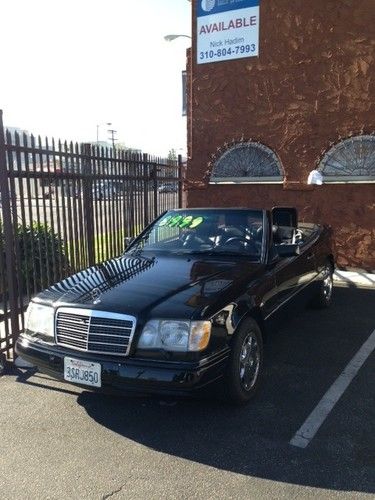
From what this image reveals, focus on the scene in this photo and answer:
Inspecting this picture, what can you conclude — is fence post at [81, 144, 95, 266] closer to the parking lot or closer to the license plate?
the parking lot

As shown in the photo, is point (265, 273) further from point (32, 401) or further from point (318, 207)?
point (318, 207)

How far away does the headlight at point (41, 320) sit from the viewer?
3537mm

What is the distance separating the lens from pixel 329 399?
12.2 ft

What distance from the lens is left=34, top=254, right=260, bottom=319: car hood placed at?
3.29 m

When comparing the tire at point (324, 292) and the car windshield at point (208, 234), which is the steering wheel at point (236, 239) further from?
the tire at point (324, 292)

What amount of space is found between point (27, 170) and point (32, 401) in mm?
2266

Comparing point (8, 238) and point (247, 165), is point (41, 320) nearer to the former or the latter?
point (8, 238)

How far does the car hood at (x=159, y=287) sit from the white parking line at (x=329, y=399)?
1.06m

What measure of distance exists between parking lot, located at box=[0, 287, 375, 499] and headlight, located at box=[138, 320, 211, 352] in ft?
1.24

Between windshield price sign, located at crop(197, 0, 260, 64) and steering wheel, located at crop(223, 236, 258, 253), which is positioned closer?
steering wheel, located at crop(223, 236, 258, 253)

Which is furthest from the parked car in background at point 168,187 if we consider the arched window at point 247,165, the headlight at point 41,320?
the headlight at point 41,320

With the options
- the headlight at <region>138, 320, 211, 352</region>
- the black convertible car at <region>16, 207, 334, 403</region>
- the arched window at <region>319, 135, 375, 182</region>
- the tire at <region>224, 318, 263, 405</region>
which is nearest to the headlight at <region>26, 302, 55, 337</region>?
the black convertible car at <region>16, 207, 334, 403</region>

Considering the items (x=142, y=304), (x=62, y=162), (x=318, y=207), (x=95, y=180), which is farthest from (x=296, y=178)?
(x=142, y=304)

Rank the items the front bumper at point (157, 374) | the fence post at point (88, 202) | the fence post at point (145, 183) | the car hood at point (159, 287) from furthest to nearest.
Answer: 1. the fence post at point (145, 183)
2. the fence post at point (88, 202)
3. the car hood at point (159, 287)
4. the front bumper at point (157, 374)
